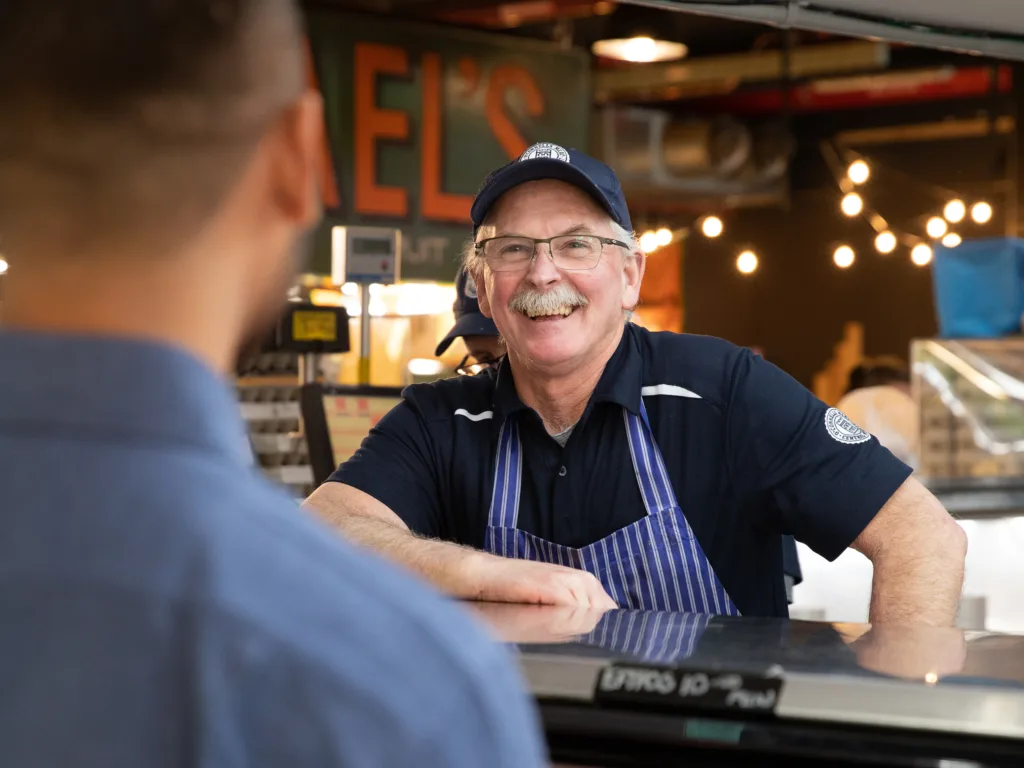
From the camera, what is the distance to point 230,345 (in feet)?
2.05

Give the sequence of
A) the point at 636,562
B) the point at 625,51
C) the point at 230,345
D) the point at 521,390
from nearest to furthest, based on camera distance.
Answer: the point at 230,345, the point at 636,562, the point at 521,390, the point at 625,51

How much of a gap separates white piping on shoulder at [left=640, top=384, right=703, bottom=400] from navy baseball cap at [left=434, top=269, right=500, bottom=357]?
0.86 m

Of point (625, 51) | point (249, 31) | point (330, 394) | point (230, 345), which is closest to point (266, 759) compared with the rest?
point (230, 345)

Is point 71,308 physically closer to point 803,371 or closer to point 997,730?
point 997,730

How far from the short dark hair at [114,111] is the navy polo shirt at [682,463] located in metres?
1.54

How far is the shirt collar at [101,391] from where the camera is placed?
1.82 feet

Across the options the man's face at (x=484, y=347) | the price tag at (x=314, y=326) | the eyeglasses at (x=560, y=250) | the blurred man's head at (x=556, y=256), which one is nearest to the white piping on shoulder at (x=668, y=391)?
the blurred man's head at (x=556, y=256)

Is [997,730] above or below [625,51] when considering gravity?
below

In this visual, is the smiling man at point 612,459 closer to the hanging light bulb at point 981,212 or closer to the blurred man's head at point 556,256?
the blurred man's head at point 556,256

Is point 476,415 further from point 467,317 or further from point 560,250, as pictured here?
point 467,317

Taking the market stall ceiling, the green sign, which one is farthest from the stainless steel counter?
the green sign

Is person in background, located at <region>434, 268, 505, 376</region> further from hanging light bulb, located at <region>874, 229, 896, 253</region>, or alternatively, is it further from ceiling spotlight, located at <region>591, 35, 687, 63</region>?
hanging light bulb, located at <region>874, 229, 896, 253</region>

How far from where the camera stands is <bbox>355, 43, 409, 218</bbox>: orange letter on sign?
7285 mm

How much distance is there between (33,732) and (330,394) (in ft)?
9.56
